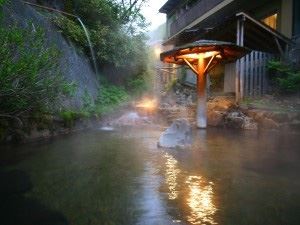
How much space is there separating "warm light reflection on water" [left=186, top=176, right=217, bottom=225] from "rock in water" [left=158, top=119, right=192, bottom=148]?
3.80 metres

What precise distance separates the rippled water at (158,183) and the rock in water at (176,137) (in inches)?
14.9

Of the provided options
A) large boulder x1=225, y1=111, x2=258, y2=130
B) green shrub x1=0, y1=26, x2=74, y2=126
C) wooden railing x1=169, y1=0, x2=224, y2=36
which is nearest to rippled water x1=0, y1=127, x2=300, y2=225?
green shrub x1=0, y1=26, x2=74, y2=126

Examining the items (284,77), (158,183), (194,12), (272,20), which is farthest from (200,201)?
(194,12)

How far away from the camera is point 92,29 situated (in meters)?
22.3

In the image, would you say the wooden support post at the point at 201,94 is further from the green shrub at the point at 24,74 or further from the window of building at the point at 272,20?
the window of building at the point at 272,20

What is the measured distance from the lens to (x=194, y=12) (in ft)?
86.8

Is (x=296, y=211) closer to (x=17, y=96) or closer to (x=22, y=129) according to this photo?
(x=17, y=96)

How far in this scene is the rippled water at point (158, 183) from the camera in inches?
174

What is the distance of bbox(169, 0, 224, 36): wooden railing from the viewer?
23681 millimetres

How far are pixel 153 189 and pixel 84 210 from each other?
4.90 ft

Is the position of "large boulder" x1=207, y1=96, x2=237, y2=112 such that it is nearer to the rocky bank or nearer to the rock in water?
the rocky bank

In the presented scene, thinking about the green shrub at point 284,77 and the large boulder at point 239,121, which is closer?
the large boulder at point 239,121

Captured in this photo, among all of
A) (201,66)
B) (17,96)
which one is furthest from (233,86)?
(17,96)

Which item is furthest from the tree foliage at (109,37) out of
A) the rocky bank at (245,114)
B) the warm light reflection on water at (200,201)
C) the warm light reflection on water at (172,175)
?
the warm light reflection on water at (200,201)
